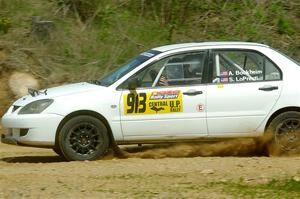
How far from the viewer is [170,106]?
956 centimetres

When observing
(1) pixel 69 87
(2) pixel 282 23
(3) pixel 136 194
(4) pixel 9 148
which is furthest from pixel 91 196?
(2) pixel 282 23

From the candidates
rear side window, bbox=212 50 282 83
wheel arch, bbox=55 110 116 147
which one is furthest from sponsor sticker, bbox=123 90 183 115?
rear side window, bbox=212 50 282 83

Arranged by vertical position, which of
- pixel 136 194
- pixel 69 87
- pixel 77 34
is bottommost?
pixel 136 194

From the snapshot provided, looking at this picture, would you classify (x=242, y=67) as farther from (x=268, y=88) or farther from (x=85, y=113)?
(x=85, y=113)

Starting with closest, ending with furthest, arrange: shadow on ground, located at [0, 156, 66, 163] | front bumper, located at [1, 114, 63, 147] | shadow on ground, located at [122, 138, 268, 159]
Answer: front bumper, located at [1, 114, 63, 147], shadow on ground, located at [122, 138, 268, 159], shadow on ground, located at [0, 156, 66, 163]

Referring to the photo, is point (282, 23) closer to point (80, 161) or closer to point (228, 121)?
point (228, 121)

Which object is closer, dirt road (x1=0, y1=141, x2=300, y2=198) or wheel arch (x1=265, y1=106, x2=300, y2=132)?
dirt road (x1=0, y1=141, x2=300, y2=198)

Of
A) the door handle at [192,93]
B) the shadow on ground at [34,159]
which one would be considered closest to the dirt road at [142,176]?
the shadow on ground at [34,159]

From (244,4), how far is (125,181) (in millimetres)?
9824

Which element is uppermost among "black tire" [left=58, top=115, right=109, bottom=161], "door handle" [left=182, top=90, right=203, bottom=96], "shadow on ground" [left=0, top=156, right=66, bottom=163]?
"door handle" [left=182, top=90, right=203, bottom=96]

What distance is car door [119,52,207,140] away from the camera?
9.57 meters

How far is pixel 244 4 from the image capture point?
17000mm

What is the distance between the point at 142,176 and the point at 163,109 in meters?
1.47

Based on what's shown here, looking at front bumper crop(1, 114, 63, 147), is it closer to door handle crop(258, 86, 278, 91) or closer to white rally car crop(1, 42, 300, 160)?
white rally car crop(1, 42, 300, 160)
